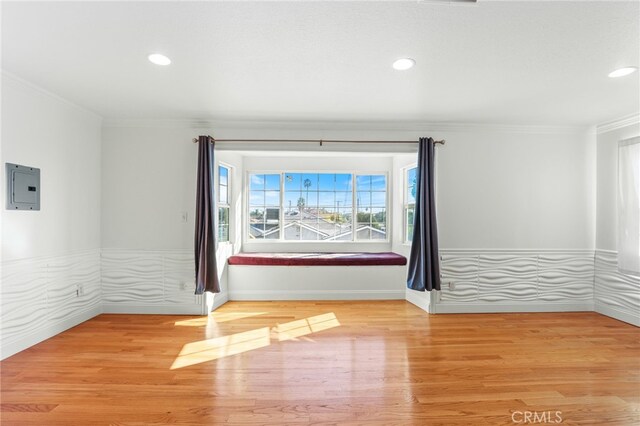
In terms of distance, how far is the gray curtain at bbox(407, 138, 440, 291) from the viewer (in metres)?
3.71

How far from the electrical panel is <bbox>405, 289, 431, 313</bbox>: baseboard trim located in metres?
4.17

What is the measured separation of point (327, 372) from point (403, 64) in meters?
2.35

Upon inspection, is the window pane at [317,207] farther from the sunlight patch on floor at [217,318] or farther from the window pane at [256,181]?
the sunlight patch on floor at [217,318]

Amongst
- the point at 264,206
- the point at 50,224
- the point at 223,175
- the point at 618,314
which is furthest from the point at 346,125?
the point at 618,314

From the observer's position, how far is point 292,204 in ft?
17.0

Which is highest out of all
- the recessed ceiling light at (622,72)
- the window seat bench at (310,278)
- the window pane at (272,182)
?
the recessed ceiling light at (622,72)

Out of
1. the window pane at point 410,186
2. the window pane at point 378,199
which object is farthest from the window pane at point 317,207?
the window pane at point 410,186

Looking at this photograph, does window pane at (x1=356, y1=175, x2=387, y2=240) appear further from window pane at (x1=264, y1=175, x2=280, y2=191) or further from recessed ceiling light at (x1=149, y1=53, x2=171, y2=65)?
recessed ceiling light at (x1=149, y1=53, x2=171, y2=65)

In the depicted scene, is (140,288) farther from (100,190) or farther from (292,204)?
(292,204)

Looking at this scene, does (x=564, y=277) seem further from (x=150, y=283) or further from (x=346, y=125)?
(x=150, y=283)

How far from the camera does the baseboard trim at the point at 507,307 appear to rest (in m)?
3.85

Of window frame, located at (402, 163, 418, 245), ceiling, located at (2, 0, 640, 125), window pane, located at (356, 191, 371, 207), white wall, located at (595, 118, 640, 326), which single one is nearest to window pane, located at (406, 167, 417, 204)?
window frame, located at (402, 163, 418, 245)

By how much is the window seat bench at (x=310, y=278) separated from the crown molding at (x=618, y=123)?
2.92 m

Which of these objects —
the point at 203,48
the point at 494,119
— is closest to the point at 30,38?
the point at 203,48
